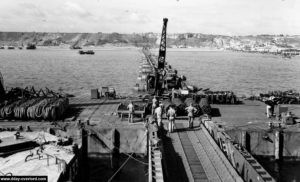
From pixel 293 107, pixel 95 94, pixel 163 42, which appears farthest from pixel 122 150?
pixel 163 42

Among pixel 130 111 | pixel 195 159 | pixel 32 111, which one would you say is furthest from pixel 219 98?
pixel 32 111

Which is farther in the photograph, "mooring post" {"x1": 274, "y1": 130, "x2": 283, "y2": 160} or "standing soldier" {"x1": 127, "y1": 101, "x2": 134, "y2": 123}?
"standing soldier" {"x1": 127, "y1": 101, "x2": 134, "y2": 123}

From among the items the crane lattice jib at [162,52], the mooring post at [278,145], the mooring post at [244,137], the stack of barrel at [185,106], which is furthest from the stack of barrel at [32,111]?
the crane lattice jib at [162,52]

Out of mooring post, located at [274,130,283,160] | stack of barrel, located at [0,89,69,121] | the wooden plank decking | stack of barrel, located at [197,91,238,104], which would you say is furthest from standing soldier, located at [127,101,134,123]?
stack of barrel, located at [197,91,238,104]

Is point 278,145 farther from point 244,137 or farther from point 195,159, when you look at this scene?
point 195,159

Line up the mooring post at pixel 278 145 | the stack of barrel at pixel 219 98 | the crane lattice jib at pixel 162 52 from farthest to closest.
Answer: the crane lattice jib at pixel 162 52 < the stack of barrel at pixel 219 98 < the mooring post at pixel 278 145

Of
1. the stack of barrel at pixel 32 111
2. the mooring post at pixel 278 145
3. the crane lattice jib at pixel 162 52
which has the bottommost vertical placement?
the mooring post at pixel 278 145

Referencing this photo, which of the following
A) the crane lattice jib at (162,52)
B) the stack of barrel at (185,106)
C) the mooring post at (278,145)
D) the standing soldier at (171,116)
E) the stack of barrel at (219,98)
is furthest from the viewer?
the crane lattice jib at (162,52)

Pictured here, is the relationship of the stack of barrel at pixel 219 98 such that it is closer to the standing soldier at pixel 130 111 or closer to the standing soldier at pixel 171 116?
the standing soldier at pixel 130 111

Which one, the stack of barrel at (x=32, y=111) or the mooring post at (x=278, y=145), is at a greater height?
the stack of barrel at (x=32, y=111)

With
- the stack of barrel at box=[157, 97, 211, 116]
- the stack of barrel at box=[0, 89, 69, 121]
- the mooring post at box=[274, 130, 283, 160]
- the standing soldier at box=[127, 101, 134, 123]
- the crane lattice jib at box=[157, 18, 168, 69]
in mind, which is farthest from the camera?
the crane lattice jib at box=[157, 18, 168, 69]

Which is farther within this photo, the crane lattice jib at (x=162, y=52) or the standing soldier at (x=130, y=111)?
the crane lattice jib at (x=162, y=52)

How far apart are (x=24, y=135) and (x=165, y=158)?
9.00m

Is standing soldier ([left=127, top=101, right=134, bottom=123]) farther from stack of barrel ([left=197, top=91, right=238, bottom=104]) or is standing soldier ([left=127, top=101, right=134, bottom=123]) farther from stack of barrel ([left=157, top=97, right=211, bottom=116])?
stack of barrel ([left=197, top=91, right=238, bottom=104])
